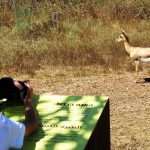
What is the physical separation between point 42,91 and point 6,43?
370cm

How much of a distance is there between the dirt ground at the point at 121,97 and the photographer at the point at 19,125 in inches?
91.0

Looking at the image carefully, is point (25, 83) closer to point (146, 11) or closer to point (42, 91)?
point (42, 91)

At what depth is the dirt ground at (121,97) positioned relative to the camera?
4.90m

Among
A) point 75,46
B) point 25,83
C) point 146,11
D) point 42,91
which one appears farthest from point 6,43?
point 25,83

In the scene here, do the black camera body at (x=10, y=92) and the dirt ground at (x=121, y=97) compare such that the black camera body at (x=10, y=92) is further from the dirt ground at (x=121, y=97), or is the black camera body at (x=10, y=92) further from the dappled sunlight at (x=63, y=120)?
the dirt ground at (x=121, y=97)

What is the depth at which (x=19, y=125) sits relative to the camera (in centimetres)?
208

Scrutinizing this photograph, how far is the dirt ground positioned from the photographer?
7.58ft

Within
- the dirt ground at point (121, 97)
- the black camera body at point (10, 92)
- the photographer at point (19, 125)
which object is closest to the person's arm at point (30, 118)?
the photographer at point (19, 125)

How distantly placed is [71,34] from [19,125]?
8.64 m

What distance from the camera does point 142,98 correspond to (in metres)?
6.25

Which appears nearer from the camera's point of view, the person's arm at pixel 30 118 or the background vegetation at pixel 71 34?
the person's arm at pixel 30 118

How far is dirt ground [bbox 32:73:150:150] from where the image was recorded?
4902mm

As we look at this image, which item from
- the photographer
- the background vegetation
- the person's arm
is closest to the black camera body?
the photographer

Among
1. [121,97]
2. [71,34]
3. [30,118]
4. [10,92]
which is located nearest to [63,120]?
[30,118]
